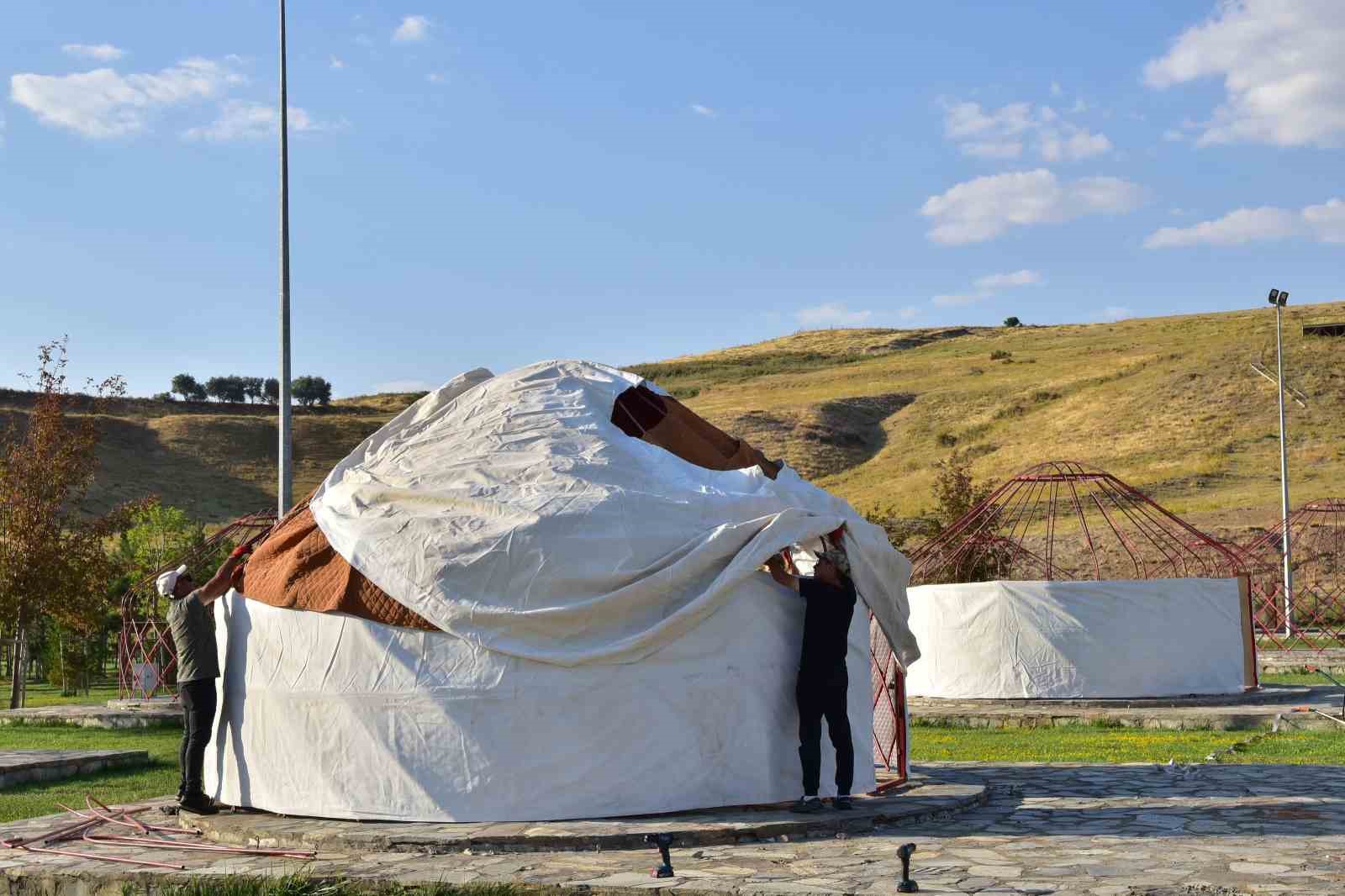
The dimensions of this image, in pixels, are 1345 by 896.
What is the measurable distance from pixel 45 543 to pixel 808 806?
1481 centimetres

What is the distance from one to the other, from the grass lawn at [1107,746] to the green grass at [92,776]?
6129 mm

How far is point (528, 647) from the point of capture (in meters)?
7.30

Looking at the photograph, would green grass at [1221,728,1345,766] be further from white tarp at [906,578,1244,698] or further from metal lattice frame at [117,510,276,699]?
metal lattice frame at [117,510,276,699]

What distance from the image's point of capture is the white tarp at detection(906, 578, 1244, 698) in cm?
1630

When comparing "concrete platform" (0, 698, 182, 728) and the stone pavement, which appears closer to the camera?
the stone pavement

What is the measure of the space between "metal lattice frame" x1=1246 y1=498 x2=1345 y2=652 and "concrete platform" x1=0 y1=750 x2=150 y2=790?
2189 cm

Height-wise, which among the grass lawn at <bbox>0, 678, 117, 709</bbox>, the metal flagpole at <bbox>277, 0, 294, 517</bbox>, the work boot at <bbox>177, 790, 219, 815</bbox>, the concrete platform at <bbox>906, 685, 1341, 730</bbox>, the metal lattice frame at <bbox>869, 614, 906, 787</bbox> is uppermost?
the metal flagpole at <bbox>277, 0, 294, 517</bbox>

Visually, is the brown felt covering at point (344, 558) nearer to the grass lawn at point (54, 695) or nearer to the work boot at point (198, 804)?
the work boot at point (198, 804)

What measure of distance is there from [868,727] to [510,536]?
2.58 metres

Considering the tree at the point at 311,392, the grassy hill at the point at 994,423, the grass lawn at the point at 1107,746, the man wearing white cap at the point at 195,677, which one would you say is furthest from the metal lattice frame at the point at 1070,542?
the tree at the point at 311,392

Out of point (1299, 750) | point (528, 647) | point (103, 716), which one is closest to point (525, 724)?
point (528, 647)

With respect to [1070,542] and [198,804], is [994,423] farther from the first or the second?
[198,804]

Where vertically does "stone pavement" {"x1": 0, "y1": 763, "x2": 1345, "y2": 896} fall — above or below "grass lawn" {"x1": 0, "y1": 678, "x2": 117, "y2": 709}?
above

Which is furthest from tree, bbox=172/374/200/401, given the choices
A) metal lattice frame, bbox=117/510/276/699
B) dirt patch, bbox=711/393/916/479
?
metal lattice frame, bbox=117/510/276/699
